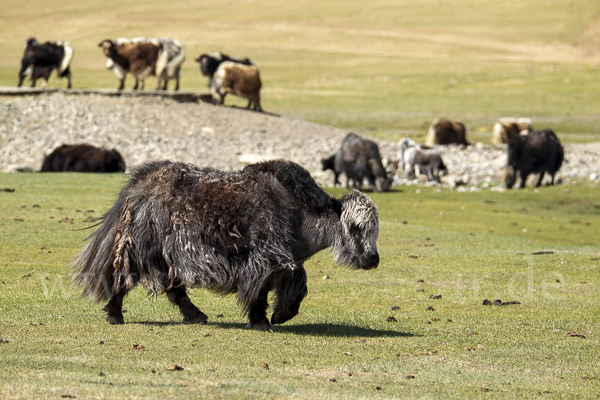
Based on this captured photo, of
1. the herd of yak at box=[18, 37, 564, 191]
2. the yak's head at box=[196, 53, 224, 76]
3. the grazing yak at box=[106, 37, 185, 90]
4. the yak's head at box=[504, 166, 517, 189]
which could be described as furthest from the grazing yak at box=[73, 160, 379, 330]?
the yak's head at box=[196, 53, 224, 76]

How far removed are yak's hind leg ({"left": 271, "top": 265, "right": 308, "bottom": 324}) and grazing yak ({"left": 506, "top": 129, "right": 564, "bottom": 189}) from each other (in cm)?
2212

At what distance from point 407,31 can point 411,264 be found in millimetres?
95334

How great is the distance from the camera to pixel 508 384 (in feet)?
23.9

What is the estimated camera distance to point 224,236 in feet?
29.2

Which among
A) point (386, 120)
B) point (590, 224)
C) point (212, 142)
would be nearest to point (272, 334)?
point (590, 224)

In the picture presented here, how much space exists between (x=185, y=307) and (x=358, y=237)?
6.82 ft

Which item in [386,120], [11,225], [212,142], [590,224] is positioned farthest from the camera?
[386,120]

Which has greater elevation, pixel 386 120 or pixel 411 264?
pixel 411 264

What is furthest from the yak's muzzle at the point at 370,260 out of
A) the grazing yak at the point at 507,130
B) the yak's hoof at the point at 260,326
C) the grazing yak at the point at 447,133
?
the grazing yak at the point at 507,130

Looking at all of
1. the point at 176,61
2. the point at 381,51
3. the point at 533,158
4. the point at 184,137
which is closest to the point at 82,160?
the point at 184,137

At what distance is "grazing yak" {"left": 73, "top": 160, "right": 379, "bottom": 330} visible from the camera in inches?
351

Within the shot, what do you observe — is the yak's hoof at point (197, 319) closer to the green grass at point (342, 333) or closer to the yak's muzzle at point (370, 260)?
the green grass at point (342, 333)

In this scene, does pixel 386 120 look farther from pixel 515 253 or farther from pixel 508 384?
pixel 508 384

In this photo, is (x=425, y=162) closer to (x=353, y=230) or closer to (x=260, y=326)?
(x=353, y=230)
